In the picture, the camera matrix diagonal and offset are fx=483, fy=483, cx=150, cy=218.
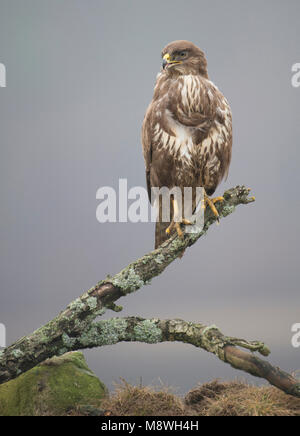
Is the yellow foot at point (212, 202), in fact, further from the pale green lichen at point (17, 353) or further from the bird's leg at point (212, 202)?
the pale green lichen at point (17, 353)

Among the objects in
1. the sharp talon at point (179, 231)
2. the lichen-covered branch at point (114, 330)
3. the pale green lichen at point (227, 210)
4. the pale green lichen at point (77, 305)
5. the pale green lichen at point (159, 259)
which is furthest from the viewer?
the pale green lichen at point (227, 210)

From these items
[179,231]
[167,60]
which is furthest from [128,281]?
[167,60]

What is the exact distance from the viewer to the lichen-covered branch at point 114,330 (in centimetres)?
329

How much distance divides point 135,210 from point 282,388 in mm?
1857

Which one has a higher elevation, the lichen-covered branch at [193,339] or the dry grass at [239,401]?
the lichen-covered branch at [193,339]

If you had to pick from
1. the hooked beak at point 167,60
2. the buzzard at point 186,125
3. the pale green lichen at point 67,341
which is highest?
the hooked beak at point 167,60

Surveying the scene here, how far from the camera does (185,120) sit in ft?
12.0

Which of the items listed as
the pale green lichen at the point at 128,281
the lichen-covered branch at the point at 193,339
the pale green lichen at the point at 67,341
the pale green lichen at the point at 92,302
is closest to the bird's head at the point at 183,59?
the pale green lichen at the point at 128,281

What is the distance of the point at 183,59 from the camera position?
3658 mm

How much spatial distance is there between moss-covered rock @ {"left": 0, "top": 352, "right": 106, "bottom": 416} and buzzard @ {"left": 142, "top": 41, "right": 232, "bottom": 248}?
128 cm

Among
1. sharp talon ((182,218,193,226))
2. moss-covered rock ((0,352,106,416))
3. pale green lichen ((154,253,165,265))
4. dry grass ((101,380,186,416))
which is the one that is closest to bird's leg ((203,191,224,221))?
sharp talon ((182,218,193,226))

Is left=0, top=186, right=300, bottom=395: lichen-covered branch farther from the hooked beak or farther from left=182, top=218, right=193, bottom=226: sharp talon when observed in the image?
the hooked beak
